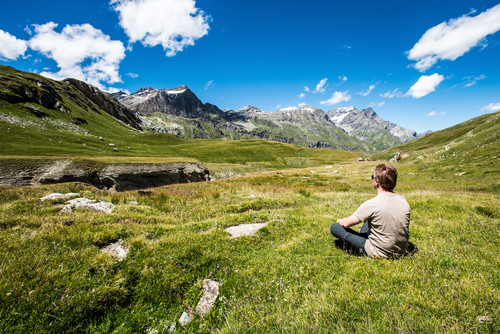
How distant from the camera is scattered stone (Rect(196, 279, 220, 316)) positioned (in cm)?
450

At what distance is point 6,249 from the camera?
4.98m

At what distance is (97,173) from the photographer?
89.4 feet

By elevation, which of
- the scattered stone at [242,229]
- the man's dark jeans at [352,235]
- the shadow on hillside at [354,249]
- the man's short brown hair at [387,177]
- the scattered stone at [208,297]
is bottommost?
the scattered stone at [242,229]

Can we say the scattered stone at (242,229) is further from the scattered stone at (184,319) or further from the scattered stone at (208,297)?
the scattered stone at (184,319)

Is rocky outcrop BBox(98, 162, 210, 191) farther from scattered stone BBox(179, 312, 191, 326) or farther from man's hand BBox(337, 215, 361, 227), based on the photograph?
man's hand BBox(337, 215, 361, 227)

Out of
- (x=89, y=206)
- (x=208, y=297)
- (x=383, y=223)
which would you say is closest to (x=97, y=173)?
(x=89, y=206)

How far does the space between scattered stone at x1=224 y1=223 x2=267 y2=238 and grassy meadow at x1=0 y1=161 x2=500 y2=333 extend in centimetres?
53

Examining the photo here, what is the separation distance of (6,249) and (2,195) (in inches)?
366

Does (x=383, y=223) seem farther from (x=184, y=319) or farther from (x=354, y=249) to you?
(x=184, y=319)

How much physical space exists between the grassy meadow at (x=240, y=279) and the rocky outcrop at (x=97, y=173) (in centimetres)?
1889

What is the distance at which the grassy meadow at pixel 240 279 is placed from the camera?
3.54 meters

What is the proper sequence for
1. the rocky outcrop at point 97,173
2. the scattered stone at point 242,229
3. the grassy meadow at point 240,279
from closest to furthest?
the grassy meadow at point 240,279
the scattered stone at point 242,229
the rocky outcrop at point 97,173

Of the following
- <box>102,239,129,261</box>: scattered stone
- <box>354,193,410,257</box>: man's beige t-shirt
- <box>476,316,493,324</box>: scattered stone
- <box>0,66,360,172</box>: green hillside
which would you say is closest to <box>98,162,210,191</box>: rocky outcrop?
<box>0,66,360,172</box>: green hillside

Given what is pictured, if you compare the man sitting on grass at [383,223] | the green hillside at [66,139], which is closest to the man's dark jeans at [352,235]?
the man sitting on grass at [383,223]
